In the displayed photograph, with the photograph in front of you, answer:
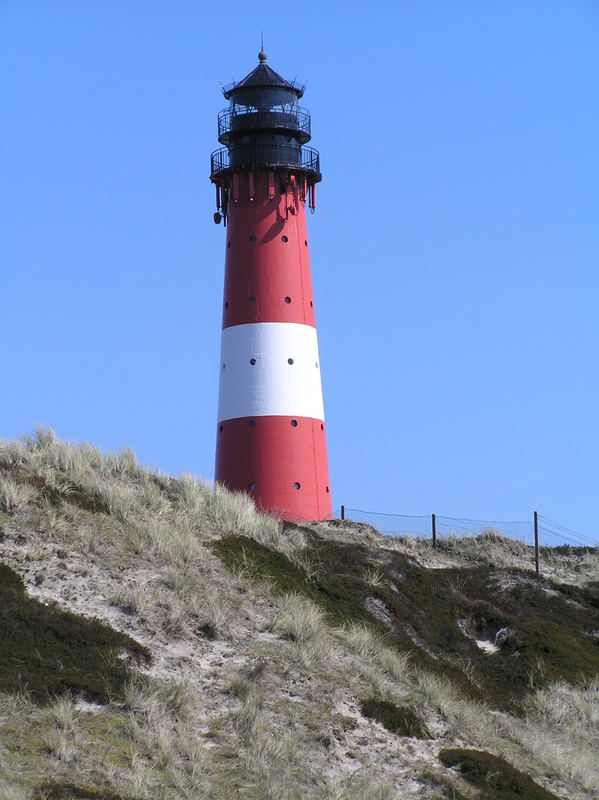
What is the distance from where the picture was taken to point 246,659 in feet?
72.7

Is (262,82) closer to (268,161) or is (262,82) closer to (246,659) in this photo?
(268,161)

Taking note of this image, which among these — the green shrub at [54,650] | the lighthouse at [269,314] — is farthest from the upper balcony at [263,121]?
the green shrub at [54,650]

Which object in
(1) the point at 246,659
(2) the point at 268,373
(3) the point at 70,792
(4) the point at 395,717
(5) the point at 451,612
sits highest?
(2) the point at 268,373

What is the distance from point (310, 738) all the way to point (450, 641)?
7.68 meters

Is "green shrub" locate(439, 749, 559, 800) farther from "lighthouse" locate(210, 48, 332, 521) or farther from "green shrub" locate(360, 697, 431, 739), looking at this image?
"lighthouse" locate(210, 48, 332, 521)

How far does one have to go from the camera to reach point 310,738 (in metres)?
20.2

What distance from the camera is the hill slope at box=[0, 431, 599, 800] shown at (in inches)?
737

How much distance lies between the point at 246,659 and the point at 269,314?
725 inches

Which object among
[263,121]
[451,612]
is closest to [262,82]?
[263,121]

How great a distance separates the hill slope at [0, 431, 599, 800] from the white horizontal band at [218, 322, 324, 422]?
8390mm

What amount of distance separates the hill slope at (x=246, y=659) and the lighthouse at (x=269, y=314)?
7.61 meters

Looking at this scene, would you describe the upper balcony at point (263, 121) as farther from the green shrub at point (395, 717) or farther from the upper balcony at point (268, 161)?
the green shrub at point (395, 717)

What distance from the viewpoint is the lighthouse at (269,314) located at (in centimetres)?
3838

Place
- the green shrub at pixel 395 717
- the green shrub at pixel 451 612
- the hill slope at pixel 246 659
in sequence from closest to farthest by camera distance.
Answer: the hill slope at pixel 246 659, the green shrub at pixel 395 717, the green shrub at pixel 451 612
